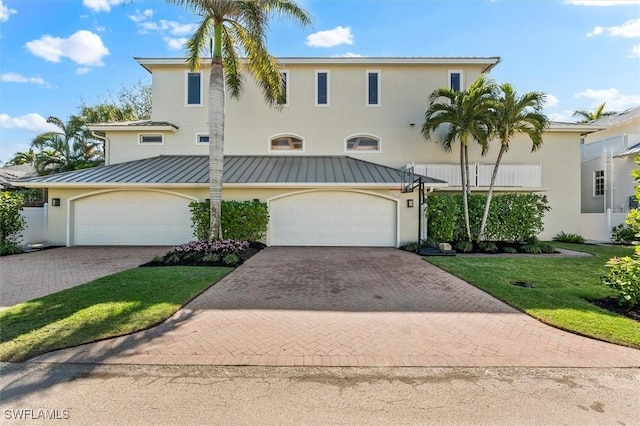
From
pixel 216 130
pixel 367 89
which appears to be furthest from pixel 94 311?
pixel 367 89

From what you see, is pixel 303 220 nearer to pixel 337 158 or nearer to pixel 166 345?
pixel 337 158

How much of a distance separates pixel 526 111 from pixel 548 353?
10.3 m

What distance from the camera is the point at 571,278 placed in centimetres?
748

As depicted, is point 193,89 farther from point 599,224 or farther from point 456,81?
point 599,224

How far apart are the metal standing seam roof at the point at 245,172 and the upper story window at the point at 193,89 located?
307 cm

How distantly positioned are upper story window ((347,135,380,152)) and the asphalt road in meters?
13.2

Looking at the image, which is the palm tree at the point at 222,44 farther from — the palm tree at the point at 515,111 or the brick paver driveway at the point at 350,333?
the palm tree at the point at 515,111

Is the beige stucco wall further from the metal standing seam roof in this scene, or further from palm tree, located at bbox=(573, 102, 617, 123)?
palm tree, located at bbox=(573, 102, 617, 123)

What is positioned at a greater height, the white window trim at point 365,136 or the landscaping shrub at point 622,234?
the white window trim at point 365,136

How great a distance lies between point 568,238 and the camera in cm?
1453

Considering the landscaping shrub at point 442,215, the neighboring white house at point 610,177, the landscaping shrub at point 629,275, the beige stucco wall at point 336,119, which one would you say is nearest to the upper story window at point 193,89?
the beige stucco wall at point 336,119

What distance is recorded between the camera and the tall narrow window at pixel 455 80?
1543 centimetres

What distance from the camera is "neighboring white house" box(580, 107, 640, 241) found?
14883mm

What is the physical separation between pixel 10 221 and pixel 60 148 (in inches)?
438
